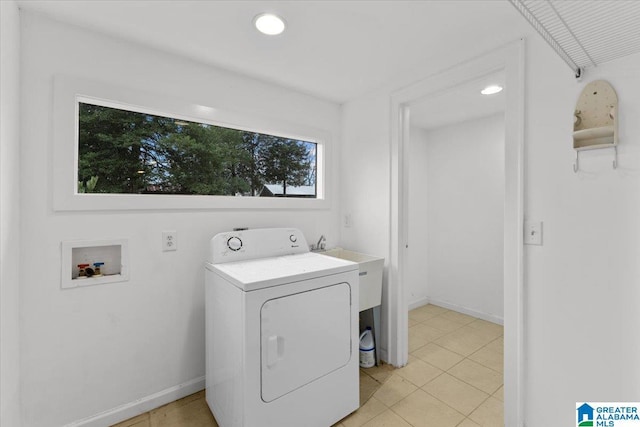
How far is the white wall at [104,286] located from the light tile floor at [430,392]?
0.27 meters

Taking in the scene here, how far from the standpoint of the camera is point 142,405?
175 cm

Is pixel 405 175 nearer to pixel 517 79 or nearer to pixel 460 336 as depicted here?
pixel 517 79

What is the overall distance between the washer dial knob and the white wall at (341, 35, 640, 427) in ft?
5.65

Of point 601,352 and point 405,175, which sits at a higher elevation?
point 405,175

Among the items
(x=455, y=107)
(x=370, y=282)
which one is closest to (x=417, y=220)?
(x=455, y=107)

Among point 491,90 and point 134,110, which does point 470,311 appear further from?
point 134,110

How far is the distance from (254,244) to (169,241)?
54 cm

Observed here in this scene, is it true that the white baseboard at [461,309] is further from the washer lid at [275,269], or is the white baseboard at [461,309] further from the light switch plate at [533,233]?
the washer lid at [275,269]

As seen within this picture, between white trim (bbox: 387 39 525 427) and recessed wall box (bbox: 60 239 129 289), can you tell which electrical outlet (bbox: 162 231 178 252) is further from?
white trim (bbox: 387 39 525 427)

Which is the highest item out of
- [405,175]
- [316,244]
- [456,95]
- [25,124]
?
[456,95]

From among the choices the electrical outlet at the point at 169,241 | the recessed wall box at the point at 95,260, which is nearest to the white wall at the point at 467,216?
the electrical outlet at the point at 169,241

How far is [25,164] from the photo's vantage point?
144cm

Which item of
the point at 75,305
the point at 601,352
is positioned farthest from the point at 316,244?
the point at 601,352

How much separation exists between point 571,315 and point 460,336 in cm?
153
